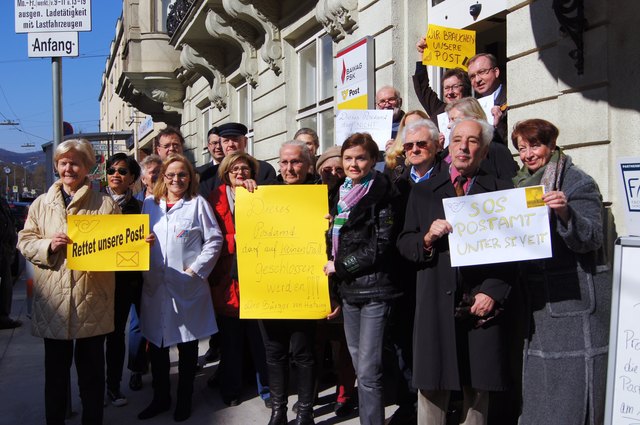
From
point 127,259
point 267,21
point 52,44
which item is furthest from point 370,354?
point 267,21

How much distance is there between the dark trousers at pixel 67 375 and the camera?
3.93 meters

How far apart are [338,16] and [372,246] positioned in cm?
534

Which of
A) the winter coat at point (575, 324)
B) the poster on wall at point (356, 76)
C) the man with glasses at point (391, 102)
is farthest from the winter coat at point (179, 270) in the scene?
the poster on wall at point (356, 76)

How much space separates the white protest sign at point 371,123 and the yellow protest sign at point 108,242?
194cm

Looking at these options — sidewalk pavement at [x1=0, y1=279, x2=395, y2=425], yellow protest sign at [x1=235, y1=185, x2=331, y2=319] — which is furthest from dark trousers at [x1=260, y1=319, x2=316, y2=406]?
sidewalk pavement at [x1=0, y1=279, x2=395, y2=425]

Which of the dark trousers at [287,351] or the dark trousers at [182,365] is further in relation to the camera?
the dark trousers at [182,365]

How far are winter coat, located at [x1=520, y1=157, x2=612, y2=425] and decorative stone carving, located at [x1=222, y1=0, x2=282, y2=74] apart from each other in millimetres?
8107

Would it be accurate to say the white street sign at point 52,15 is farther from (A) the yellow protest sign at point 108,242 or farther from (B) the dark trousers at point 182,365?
(B) the dark trousers at point 182,365

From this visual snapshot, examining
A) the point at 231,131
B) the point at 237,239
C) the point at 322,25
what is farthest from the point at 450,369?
the point at 322,25

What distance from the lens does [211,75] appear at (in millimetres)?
14867

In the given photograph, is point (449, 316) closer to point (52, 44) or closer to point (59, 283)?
point (59, 283)

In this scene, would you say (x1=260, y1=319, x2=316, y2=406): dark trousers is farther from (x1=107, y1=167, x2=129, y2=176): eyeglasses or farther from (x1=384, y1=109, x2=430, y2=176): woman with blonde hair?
(x1=107, y1=167, x2=129, y2=176): eyeglasses

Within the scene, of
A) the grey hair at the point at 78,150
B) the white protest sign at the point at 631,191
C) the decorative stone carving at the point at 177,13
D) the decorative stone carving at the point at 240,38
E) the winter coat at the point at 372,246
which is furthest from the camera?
the decorative stone carving at the point at 177,13

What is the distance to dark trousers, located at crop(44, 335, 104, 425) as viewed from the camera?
3930mm
